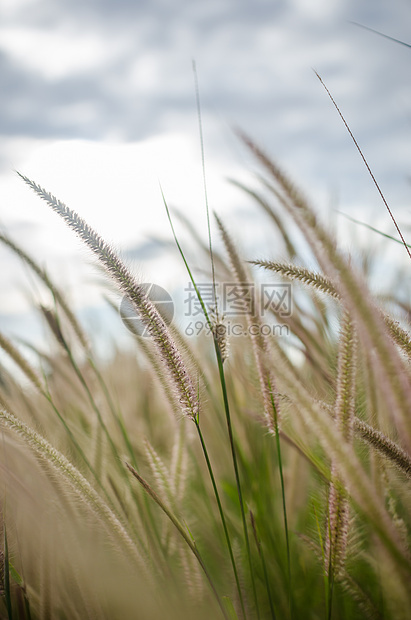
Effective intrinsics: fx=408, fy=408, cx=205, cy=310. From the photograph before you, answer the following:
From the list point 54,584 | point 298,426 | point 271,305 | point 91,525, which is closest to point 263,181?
point 271,305

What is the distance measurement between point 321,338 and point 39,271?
84cm

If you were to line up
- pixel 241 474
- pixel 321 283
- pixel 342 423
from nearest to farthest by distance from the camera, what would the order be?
pixel 342 423, pixel 321 283, pixel 241 474

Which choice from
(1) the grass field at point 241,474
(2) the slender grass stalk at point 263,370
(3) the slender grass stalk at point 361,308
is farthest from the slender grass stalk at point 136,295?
(3) the slender grass stalk at point 361,308

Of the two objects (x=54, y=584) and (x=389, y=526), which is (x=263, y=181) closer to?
(x=389, y=526)

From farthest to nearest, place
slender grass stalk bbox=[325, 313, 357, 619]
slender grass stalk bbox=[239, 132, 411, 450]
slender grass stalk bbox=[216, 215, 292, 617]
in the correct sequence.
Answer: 1. slender grass stalk bbox=[216, 215, 292, 617]
2. slender grass stalk bbox=[325, 313, 357, 619]
3. slender grass stalk bbox=[239, 132, 411, 450]

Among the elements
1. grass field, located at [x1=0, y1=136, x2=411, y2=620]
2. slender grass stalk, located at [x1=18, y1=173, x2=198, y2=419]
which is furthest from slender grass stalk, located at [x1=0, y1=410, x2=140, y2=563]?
slender grass stalk, located at [x1=18, y1=173, x2=198, y2=419]

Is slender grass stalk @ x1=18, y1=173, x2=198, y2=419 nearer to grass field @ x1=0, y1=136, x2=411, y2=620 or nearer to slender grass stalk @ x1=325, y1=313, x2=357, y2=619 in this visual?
grass field @ x1=0, y1=136, x2=411, y2=620

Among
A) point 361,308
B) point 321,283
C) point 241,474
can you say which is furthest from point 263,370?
point 241,474

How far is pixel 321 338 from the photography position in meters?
1.28

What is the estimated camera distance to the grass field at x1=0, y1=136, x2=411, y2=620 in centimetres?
46

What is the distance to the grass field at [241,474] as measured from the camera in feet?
1.50

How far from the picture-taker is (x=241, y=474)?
109cm

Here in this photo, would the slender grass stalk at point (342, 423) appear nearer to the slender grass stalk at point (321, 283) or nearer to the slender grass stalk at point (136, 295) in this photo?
the slender grass stalk at point (321, 283)

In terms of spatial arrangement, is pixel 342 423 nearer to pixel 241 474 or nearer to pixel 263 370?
pixel 263 370
